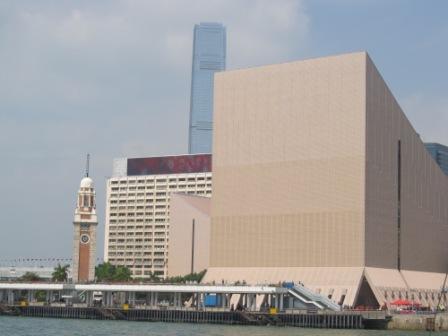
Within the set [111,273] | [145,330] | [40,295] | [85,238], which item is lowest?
[145,330]

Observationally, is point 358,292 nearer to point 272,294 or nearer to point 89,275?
point 272,294

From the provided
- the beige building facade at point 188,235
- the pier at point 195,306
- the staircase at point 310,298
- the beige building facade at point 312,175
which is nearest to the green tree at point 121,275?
the beige building facade at point 188,235

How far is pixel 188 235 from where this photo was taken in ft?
474

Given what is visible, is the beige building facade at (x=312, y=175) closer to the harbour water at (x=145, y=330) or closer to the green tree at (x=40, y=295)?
the harbour water at (x=145, y=330)

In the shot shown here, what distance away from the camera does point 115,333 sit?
73.1m

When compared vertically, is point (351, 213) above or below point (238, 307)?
above

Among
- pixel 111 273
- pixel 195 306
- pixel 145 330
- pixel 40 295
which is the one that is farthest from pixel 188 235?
pixel 145 330

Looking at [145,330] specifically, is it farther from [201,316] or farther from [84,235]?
[84,235]

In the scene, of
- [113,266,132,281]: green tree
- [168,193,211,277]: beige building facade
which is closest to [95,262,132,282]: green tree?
[113,266,132,281]: green tree

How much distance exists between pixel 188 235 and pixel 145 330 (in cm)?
6695

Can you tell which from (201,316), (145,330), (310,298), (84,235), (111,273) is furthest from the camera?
(111,273)

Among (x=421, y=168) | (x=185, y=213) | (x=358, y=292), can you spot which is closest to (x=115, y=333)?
(x=358, y=292)

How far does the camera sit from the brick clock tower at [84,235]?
12662cm

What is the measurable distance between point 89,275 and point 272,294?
38.9 meters
